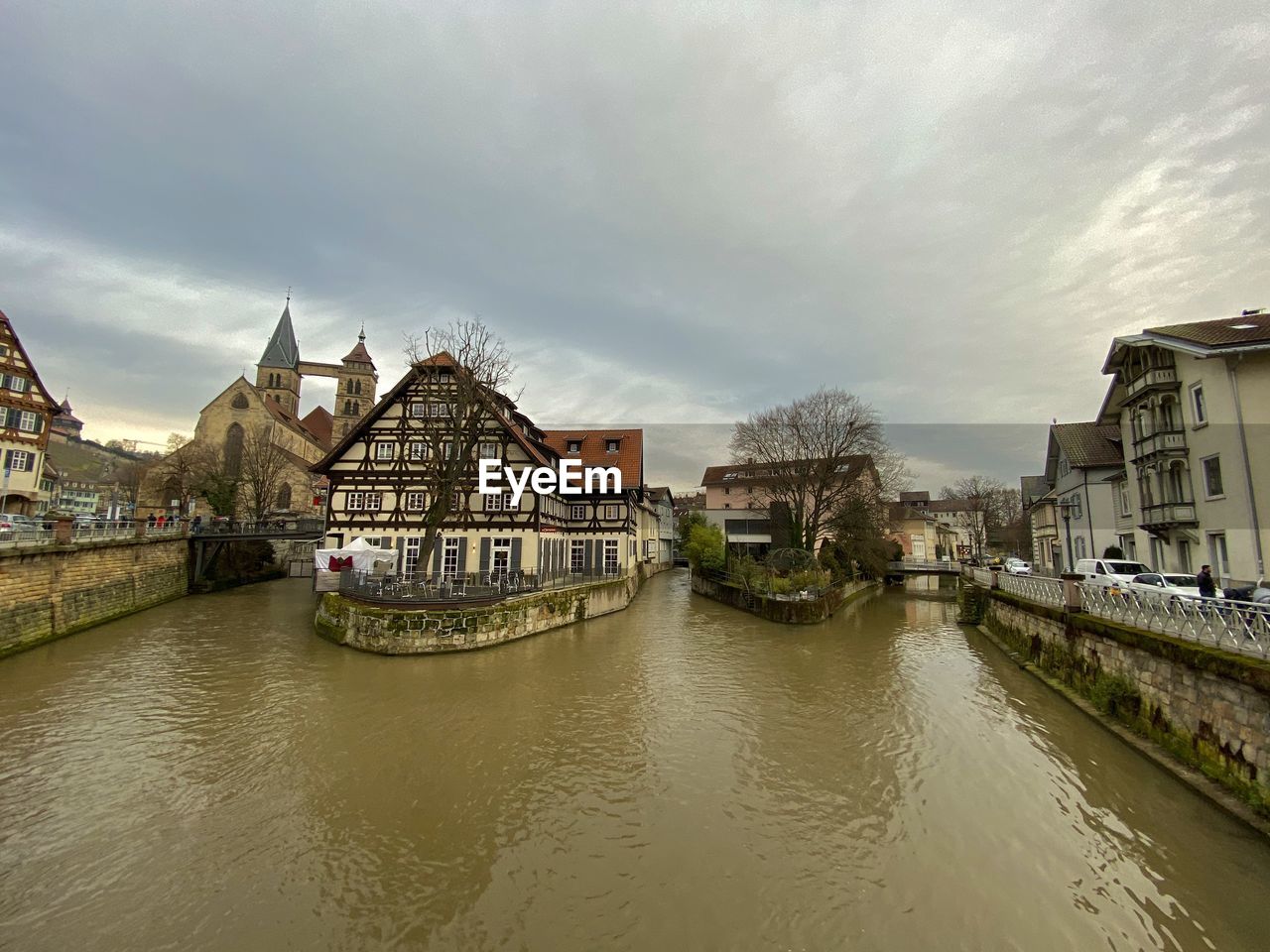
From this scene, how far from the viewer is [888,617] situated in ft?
96.2

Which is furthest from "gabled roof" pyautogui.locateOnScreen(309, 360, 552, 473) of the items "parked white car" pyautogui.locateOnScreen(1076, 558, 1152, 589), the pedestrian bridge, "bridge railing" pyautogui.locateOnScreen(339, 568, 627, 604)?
the pedestrian bridge

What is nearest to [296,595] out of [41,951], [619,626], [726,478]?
[619,626]

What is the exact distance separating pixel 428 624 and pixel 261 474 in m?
34.4

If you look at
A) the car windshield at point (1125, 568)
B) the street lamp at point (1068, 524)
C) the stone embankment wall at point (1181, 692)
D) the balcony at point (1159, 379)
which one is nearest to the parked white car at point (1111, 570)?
the car windshield at point (1125, 568)

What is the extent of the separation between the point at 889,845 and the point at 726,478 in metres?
50.3

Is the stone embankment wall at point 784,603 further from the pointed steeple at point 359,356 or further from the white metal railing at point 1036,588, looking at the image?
the pointed steeple at point 359,356

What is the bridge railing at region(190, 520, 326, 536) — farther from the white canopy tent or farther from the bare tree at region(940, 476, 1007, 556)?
the bare tree at region(940, 476, 1007, 556)

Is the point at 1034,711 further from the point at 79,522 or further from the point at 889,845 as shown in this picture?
the point at 79,522

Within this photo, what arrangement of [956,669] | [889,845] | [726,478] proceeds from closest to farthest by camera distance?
1. [889,845]
2. [956,669]
3. [726,478]

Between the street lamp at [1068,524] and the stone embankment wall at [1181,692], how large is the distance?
62.1ft

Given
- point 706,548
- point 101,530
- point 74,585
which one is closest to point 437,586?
point 74,585

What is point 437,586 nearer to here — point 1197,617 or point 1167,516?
point 1197,617

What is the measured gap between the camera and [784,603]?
85.2ft

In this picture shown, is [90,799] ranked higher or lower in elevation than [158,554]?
lower
